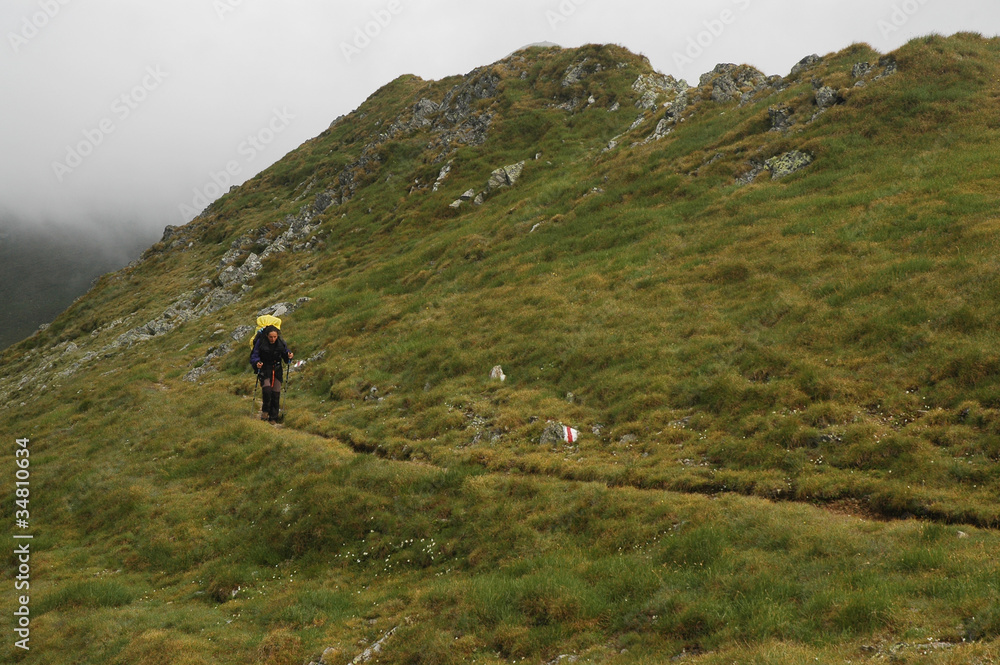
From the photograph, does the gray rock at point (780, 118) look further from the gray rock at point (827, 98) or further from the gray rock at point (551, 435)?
the gray rock at point (551, 435)

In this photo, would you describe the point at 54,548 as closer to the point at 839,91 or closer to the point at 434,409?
the point at 434,409

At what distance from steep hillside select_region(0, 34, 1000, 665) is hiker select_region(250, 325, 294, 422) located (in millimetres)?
1867

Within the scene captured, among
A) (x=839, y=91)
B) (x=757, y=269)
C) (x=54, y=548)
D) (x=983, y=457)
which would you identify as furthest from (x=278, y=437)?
(x=839, y=91)

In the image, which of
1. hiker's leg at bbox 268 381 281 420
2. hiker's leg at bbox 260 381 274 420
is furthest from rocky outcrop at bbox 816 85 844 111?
hiker's leg at bbox 260 381 274 420

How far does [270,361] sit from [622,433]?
1358 centimetres

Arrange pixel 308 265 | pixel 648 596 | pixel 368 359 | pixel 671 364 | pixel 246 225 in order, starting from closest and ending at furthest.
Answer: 1. pixel 648 596
2. pixel 671 364
3. pixel 368 359
4. pixel 308 265
5. pixel 246 225

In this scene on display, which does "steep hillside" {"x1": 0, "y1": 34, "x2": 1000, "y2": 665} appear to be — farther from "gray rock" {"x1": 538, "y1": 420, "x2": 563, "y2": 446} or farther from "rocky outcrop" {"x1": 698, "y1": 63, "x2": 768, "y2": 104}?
"rocky outcrop" {"x1": 698, "y1": 63, "x2": 768, "y2": 104}

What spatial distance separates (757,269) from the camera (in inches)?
975

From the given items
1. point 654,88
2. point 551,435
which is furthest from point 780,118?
point 551,435

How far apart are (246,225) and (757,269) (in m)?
83.2

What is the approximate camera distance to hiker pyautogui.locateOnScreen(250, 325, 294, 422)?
22.1 metres

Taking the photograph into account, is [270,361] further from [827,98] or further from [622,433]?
[827,98]

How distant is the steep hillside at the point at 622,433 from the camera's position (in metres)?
10.7

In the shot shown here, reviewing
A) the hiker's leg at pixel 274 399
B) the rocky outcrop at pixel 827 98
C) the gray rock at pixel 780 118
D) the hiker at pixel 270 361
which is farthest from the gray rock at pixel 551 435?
the rocky outcrop at pixel 827 98
